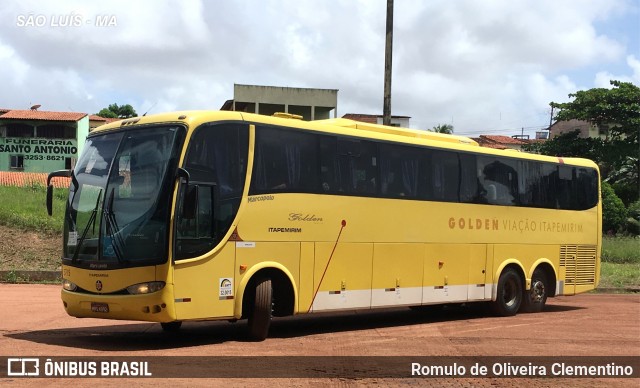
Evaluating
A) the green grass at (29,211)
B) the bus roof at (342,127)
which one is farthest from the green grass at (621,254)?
the green grass at (29,211)

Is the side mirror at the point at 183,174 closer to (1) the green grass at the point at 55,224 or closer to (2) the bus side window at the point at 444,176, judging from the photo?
(2) the bus side window at the point at 444,176

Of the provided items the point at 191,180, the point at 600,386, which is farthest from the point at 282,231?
the point at 600,386

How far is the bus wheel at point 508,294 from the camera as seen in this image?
16469 mm

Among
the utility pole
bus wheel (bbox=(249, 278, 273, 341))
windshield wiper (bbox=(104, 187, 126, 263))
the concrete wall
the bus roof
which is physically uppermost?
the concrete wall

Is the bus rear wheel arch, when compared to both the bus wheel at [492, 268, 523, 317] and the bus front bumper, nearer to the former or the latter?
the bus wheel at [492, 268, 523, 317]

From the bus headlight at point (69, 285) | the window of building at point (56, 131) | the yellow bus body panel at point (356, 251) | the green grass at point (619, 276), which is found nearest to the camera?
the yellow bus body panel at point (356, 251)

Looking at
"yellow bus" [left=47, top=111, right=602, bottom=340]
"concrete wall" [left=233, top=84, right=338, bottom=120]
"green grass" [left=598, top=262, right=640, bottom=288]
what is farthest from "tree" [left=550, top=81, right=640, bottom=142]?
"yellow bus" [left=47, top=111, right=602, bottom=340]

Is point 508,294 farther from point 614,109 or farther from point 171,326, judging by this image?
point 614,109

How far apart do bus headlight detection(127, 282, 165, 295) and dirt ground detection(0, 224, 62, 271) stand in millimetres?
14789

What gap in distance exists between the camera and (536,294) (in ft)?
57.4

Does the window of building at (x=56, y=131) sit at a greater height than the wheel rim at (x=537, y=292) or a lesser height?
greater

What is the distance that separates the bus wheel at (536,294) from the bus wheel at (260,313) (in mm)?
8000

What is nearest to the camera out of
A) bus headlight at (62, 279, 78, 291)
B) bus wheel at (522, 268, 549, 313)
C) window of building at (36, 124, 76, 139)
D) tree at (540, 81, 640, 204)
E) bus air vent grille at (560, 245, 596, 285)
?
bus headlight at (62, 279, 78, 291)

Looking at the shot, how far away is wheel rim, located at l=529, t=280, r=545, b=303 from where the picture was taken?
17.4 metres
